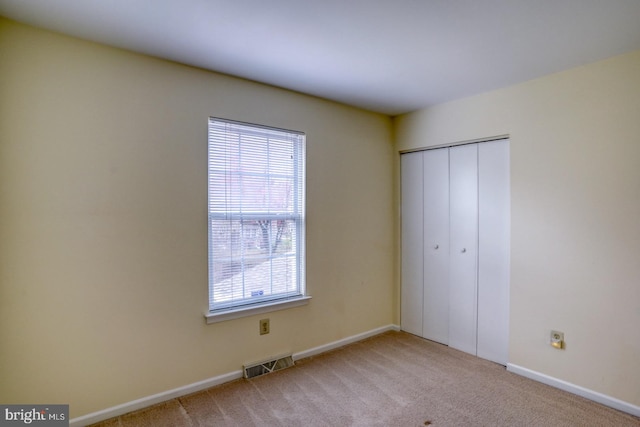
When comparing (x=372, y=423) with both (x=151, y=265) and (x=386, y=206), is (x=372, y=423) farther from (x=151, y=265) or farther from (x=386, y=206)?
(x=386, y=206)

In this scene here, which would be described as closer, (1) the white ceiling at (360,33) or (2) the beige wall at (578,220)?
(1) the white ceiling at (360,33)

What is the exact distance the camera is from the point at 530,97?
8.73 ft

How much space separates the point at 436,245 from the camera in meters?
3.39

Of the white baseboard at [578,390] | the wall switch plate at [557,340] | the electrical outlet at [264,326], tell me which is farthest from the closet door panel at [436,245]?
the electrical outlet at [264,326]

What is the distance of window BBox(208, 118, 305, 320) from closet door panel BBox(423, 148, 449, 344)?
1.34 metres

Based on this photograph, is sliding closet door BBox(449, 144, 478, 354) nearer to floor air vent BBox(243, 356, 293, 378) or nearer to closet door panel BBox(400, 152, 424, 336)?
closet door panel BBox(400, 152, 424, 336)

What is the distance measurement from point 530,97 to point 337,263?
7.00 feet

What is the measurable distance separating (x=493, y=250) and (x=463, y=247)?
28 cm

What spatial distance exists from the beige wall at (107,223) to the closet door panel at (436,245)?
4.91 feet

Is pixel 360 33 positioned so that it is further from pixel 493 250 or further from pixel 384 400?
pixel 384 400

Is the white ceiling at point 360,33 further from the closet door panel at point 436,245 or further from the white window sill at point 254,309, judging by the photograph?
the white window sill at point 254,309

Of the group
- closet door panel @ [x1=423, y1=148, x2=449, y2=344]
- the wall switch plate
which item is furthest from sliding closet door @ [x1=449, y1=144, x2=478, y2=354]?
the wall switch plate

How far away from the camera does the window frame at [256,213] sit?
2.53 metres

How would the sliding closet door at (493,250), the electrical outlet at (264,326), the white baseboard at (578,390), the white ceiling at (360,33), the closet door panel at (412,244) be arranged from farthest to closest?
the closet door panel at (412,244) → the sliding closet door at (493,250) → the electrical outlet at (264,326) → the white baseboard at (578,390) → the white ceiling at (360,33)
